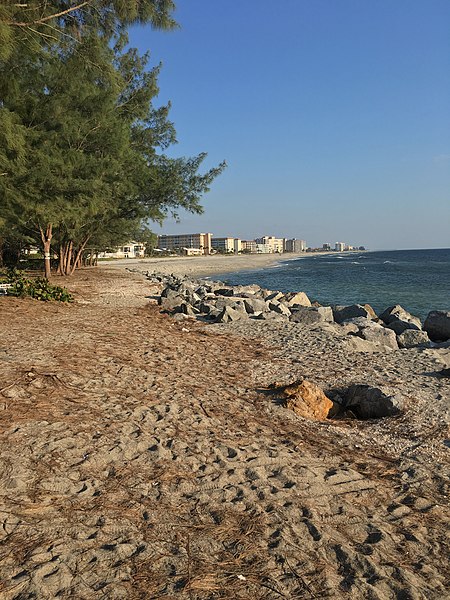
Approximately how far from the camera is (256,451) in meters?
3.56

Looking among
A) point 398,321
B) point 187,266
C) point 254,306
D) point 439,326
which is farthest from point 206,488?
point 187,266

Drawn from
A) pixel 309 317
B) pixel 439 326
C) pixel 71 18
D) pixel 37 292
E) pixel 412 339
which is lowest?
pixel 439 326

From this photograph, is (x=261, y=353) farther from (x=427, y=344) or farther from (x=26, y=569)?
(x=26, y=569)

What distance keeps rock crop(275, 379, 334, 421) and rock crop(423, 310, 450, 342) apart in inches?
357

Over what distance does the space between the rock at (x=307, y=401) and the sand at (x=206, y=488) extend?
186 mm

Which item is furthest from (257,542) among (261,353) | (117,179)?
(117,179)

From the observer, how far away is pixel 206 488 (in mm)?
2939

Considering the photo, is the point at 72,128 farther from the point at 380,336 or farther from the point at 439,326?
the point at 439,326

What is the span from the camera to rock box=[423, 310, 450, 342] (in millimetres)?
12234

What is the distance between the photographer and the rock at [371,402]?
178 inches

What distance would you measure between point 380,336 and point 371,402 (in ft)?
17.2

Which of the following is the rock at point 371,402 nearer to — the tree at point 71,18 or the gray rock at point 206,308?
the gray rock at point 206,308

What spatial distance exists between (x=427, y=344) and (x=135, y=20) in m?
9.42

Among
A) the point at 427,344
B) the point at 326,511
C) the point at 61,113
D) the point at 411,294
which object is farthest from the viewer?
the point at 411,294
